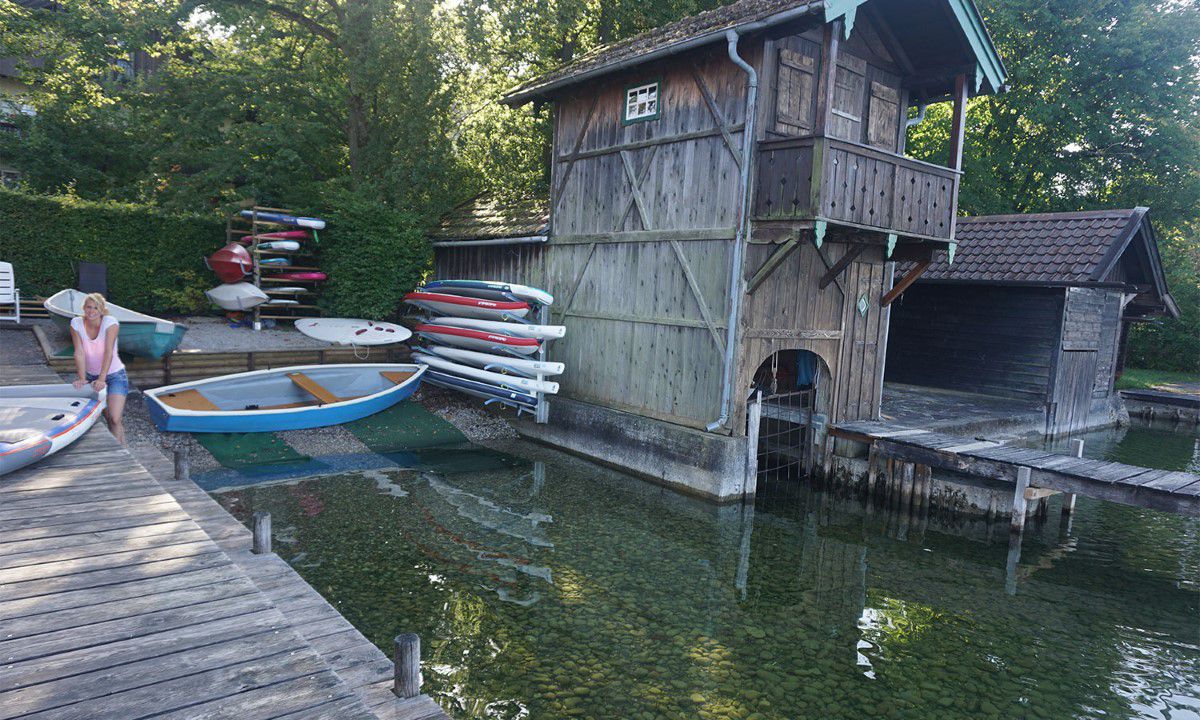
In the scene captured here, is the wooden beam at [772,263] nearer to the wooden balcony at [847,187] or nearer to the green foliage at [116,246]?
the wooden balcony at [847,187]

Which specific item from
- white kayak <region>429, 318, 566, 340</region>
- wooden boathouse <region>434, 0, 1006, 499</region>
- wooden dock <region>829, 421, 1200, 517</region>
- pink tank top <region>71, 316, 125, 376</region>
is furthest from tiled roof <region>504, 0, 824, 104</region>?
pink tank top <region>71, 316, 125, 376</region>

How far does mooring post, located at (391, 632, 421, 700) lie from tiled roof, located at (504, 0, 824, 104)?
9736 mm

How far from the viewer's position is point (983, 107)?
27812 millimetres

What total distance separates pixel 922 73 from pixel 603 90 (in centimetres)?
605

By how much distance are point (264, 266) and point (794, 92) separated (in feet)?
44.2

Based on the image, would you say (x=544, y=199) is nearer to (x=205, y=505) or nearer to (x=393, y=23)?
(x=393, y=23)

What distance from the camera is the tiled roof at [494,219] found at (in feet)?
53.5

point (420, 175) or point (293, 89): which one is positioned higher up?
point (293, 89)

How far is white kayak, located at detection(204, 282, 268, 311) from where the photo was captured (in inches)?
683

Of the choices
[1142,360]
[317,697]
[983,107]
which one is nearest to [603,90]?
[317,697]

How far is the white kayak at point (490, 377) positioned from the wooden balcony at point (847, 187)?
5392 millimetres

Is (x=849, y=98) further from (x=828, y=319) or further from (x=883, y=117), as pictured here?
(x=828, y=319)

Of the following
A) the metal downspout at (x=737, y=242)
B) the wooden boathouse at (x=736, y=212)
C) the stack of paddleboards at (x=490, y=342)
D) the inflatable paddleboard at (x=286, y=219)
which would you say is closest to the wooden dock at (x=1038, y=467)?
the wooden boathouse at (x=736, y=212)

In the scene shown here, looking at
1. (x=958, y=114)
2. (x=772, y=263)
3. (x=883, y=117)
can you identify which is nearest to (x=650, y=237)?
(x=772, y=263)
